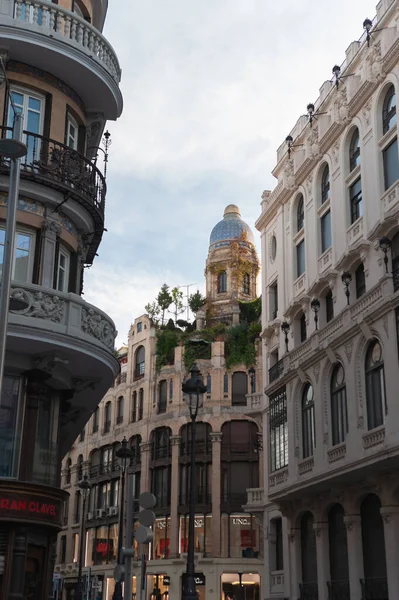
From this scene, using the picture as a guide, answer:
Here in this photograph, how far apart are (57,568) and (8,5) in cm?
6178

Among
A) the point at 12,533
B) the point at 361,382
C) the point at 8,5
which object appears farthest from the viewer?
the point at 361,382

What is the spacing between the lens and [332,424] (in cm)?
2967

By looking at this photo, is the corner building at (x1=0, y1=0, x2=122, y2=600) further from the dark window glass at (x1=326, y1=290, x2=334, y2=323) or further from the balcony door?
the dark window glass at (x1=326, y1=290, x2=334, y2=323)

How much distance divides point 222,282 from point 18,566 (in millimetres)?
63556

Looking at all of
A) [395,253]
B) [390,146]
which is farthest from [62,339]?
[390,146]

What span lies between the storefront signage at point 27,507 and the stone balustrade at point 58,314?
137 inches

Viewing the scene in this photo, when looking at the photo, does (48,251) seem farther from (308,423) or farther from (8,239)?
(308,423)

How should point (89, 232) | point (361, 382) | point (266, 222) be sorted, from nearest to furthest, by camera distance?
point (89, 232)
point (361, 382)
point (266, 222)

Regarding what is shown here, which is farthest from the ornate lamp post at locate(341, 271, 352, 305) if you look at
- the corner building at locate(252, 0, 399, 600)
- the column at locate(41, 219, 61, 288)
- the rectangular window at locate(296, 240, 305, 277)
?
the column at locate(41, 219, 61, 288)

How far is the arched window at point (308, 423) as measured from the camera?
3136 cm

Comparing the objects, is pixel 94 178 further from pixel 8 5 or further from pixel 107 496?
pixel 107 496

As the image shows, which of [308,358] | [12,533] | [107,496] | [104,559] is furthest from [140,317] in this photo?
[12,533]

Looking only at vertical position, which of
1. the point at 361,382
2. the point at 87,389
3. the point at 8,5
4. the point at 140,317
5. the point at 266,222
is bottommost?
the point at 87,389

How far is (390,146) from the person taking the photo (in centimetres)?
2816
